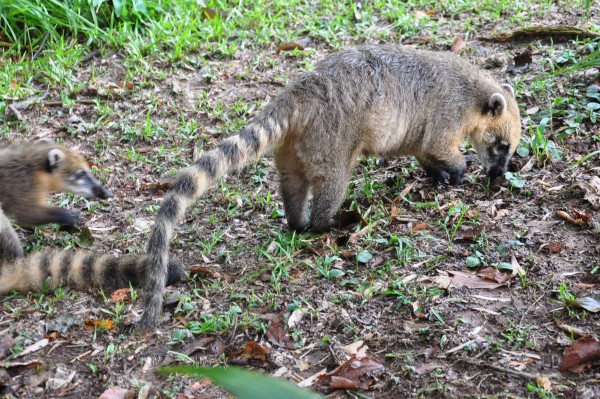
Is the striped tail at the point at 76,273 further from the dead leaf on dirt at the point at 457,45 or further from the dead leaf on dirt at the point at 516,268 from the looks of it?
the dead leaf on dirt at the point at 457,45

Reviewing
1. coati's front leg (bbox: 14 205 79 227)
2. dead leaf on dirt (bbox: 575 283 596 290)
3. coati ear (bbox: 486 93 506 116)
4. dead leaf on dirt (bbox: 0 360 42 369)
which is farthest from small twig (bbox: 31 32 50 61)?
dead leaf on dirt (bbox: 575 283 596 290)

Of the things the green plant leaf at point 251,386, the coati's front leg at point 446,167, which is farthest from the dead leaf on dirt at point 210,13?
the green plant leaf at point 251,386

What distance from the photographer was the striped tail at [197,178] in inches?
160

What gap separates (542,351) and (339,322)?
119cm

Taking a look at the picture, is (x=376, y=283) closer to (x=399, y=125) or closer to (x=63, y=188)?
(x=399, y=125)

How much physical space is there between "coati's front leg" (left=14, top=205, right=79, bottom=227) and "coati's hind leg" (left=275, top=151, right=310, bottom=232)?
1765 mm

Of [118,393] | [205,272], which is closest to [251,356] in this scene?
[118,393]

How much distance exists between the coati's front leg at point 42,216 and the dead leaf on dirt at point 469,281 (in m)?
3.08

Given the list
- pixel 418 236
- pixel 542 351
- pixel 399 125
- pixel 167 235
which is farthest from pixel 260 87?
pixel 542 351

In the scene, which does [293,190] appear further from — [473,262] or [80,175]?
[80,175]

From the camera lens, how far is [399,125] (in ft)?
18.2

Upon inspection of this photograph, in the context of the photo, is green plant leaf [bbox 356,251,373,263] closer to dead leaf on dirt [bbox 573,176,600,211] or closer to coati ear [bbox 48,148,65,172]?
dead leaf on dirt [bbox 573,176,600,211]

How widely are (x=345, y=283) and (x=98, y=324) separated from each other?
165cm

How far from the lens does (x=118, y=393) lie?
3.71 meters
